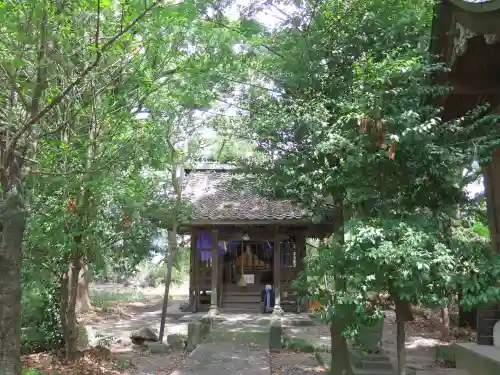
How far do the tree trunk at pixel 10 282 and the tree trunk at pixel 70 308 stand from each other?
11.5ft

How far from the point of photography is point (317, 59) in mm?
6949

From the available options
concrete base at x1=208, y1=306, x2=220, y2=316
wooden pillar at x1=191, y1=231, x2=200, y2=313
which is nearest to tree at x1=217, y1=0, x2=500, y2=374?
concrete base at x1=208, y1=306, x2=220, y2=316

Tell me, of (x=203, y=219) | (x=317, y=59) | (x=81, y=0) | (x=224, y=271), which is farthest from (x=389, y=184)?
(x=224, y=271)

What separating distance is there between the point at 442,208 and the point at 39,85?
4326 mm

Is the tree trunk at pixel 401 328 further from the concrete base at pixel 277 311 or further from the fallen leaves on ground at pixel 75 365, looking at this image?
the concrete base at pixel 277 311

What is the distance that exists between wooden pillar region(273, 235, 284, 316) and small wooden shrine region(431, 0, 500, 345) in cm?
862

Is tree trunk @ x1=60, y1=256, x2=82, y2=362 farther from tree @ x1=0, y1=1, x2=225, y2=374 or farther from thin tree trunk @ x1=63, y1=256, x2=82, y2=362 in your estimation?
tree @ x1=0, y1=1, x2=225, y2=374

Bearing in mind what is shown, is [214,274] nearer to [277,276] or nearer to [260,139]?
[277,276]

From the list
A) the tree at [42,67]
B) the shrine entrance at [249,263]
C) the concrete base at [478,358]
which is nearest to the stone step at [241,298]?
the shrine entrance at [249,263]

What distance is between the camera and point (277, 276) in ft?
50.7

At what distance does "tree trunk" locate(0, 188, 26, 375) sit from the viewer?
4.83m

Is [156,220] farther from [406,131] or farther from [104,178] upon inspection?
[406,131]

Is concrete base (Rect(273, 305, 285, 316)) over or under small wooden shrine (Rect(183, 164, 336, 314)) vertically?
under

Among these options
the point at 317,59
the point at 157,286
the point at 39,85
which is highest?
the point at 317,59
